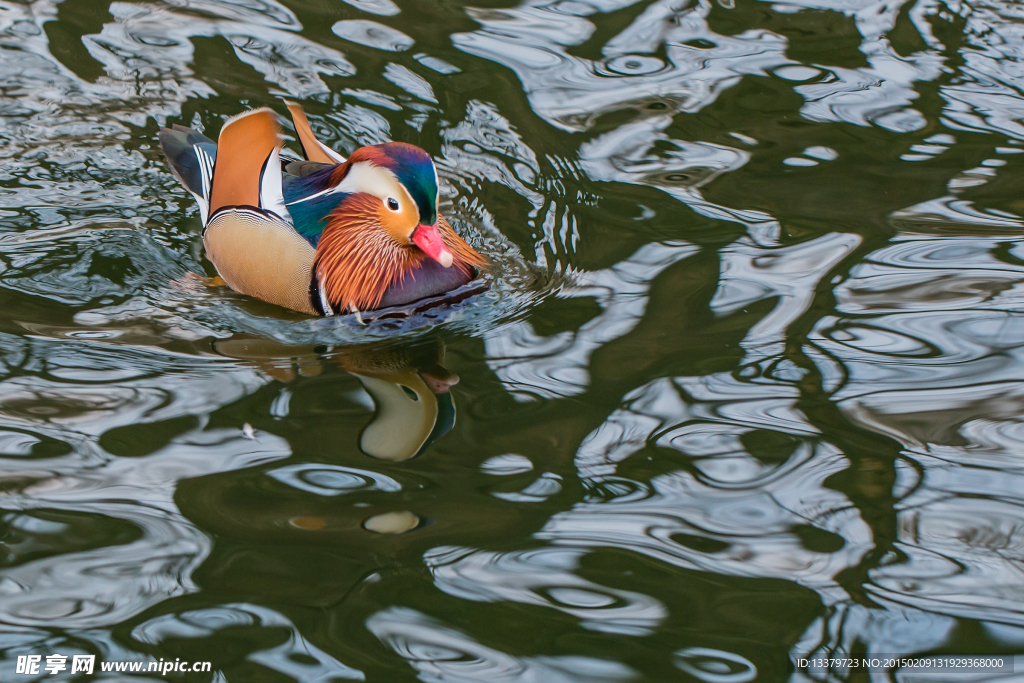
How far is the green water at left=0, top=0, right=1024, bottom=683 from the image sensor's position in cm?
264

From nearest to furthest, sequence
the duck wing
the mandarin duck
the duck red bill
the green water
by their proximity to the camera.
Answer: the green water
the duck red bill
the mandarin duck
the duck wing

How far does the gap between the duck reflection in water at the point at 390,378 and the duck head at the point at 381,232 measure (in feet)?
1.49

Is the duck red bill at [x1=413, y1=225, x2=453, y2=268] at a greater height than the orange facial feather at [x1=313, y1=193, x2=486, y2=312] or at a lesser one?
greater

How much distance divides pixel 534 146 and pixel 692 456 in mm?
2810

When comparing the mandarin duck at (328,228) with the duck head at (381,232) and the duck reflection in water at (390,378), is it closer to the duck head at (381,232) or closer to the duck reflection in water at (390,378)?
the duck head at (381,232)

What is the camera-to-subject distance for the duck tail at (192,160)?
5.03 metres

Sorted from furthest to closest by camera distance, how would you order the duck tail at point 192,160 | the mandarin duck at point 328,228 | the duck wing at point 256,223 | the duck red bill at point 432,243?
the duck tail at point 192,160 → the duck wing at point 256,223 → the mandarin duck at point 328,228 → the duck red bill at point 432,243

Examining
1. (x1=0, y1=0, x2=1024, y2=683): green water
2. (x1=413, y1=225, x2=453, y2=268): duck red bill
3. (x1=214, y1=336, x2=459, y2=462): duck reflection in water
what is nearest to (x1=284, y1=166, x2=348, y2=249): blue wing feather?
(x1=0, y1=0, x2=1024, y2=683): green water

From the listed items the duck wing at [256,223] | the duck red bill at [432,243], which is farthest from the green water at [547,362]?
the duck red bill at [432,243]

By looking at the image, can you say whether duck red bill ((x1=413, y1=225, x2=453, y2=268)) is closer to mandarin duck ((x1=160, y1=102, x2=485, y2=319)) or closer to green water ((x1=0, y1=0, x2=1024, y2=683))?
mandarin duck ((x1=160, y1=102, x2=485, y2=319))

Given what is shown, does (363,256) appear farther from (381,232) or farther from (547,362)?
(547,362)

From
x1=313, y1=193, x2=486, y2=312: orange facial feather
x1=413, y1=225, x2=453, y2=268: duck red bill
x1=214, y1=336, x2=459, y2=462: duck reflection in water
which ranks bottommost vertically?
x1=214, y1=336, x2=459, y2=462: duck reflection in water

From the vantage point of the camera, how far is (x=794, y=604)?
2.68 m

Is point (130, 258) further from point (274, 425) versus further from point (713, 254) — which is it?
point (713, 254)
